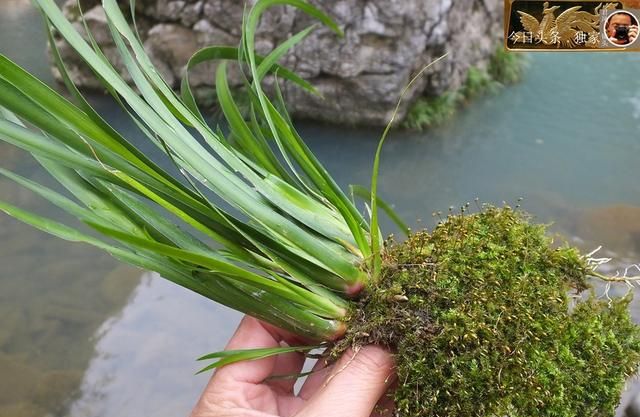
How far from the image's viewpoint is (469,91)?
2.95m

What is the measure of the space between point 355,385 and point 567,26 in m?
1.01

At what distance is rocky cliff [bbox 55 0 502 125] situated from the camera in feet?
8.30

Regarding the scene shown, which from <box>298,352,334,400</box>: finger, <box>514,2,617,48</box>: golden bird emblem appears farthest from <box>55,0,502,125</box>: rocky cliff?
<box>298,352,334,400</box>: finger

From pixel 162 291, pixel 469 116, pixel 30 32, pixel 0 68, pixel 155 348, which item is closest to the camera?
pixel 0 68

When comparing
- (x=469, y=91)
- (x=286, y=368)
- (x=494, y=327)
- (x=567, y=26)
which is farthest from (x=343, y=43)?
(x=494, y=327)

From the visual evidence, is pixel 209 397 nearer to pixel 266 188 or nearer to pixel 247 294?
pixel 247 294

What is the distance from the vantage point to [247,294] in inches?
31.9

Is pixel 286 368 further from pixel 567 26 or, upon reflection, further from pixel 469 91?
pixel 469 91

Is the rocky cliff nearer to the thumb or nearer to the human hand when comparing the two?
the human hand

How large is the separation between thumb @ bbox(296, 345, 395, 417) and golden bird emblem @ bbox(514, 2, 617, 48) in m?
0.91

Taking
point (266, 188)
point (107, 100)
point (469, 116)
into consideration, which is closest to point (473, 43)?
point (469, 116)

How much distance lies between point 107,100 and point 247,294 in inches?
96.2

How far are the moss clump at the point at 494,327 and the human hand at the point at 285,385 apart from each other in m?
0.04

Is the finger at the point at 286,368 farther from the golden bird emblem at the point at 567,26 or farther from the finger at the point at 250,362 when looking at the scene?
the golden bird emblem at the point at 567,26
